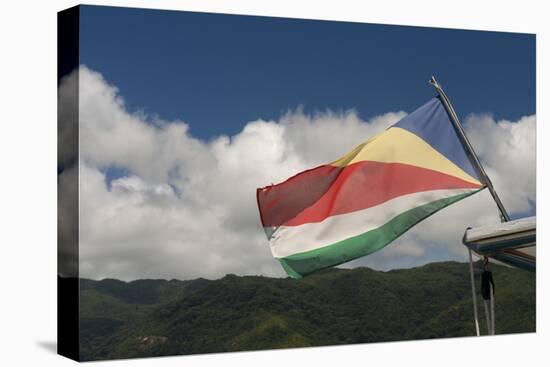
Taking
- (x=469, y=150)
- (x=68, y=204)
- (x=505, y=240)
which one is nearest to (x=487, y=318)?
(x=505, y=240)

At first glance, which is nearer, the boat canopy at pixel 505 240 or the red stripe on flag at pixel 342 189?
the red stripe on flag at pixel 342 189

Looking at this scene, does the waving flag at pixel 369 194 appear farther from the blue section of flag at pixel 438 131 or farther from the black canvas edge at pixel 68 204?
the black canvas edge at pixel 68 204

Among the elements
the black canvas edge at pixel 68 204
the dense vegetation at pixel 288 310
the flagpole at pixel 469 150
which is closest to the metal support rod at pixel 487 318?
the dense vegetation at pixel 288 310

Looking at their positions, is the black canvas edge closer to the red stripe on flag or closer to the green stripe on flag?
the red stripe on flag

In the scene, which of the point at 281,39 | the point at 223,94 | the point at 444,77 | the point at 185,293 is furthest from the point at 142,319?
the point at 444,77

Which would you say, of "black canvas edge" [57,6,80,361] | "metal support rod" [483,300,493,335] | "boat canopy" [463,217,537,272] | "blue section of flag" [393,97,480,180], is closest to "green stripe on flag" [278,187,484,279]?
"blue section of flag" [393,97,480,180]

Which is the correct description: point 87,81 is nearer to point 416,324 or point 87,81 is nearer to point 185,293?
point 185,293

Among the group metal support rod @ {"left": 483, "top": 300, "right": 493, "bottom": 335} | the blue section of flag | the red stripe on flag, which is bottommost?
metal support rod @ {"left": 483, "top": 300, "right": 493, "bottom": 335}

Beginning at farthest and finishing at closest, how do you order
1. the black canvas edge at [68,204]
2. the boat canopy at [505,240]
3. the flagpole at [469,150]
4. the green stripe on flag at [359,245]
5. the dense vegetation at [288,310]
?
the boat canopy at [505,240]
the flagpole at [469,150]
the green stripe on flag at [359,245]
the dense vegetation at [288,310]
the black canvas edge at [68,204]
